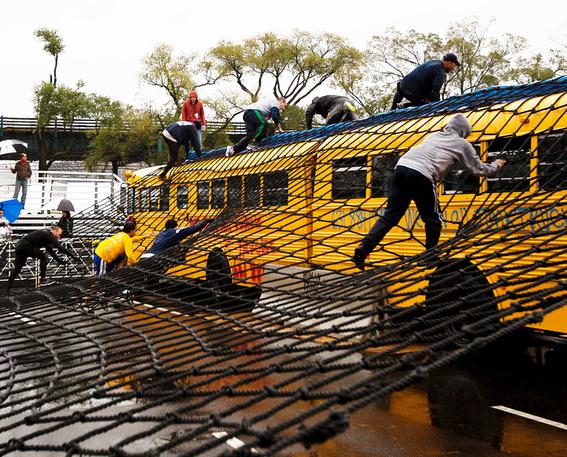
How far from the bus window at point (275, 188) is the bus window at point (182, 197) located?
2.23 meters

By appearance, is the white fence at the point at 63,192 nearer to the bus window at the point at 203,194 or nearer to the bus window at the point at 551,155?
the bus window at the point at 203,194

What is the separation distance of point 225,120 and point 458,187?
19.7 meters

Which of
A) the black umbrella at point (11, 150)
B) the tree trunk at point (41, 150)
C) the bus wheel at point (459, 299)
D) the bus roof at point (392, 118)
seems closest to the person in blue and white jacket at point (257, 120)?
the bus roof at point (392, 118)

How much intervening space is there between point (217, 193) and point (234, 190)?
1.46 feet

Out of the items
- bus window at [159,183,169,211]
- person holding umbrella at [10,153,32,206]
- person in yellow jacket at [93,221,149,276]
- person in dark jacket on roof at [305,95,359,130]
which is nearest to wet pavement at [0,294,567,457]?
person in yellow jacket at [93,221,149,276]

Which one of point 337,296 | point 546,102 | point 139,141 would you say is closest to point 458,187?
point 546,102

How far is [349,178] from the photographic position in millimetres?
6719

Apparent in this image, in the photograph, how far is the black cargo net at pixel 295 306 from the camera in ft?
6.42

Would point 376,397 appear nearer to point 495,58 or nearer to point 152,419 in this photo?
point 152,419

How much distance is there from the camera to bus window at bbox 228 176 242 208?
8.09m

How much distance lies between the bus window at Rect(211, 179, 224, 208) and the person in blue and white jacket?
0.50 metres

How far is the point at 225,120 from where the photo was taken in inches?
969

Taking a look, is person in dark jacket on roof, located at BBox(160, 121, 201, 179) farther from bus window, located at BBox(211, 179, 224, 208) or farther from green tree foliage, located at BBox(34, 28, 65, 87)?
green tree foliage, located at BBox(34, 28, 65, 87)

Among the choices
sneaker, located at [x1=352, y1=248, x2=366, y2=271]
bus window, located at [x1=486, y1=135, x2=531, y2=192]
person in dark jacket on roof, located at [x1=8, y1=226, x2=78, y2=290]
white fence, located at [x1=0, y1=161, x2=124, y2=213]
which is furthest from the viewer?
white fence, located at [x1=0, y1=161, x2=124, y2=213]
